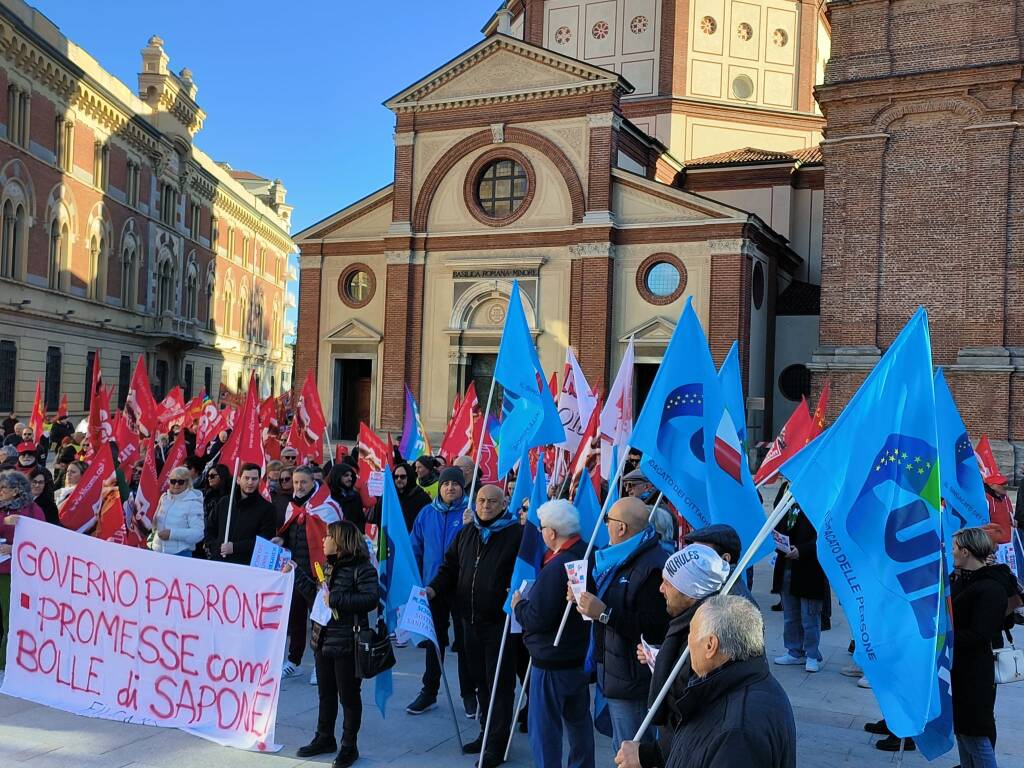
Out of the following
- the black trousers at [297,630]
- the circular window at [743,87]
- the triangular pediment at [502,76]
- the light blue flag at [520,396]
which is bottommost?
the black trousers at [297,630]

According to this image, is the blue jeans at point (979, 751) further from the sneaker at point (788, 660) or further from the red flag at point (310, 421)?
the red flag at point (310, 421)

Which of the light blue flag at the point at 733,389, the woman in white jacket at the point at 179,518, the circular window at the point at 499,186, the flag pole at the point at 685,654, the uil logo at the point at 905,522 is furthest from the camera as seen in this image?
the circular window at the point at 499,186

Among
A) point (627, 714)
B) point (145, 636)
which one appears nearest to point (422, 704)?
point (145, 636)

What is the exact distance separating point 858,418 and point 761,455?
2266cm

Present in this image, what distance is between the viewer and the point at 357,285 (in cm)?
3334

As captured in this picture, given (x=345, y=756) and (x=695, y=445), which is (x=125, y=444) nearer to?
(x=345, y=756)

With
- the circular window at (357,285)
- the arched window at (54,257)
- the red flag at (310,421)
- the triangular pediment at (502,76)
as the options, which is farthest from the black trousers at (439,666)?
the arched window at (54,257)

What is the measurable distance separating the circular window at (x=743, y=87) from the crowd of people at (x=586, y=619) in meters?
31.4

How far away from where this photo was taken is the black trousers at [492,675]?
243 inches

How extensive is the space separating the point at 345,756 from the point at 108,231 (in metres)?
36.6

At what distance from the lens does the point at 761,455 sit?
1049 inches

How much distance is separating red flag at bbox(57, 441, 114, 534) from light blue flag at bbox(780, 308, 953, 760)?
22.5 feet

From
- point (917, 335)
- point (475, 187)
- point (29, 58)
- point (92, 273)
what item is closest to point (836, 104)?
point (475, 187)

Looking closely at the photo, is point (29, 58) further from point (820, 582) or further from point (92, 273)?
point (820, 582)
